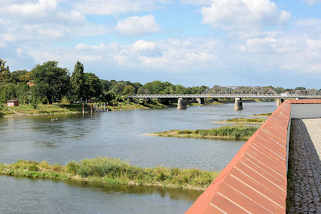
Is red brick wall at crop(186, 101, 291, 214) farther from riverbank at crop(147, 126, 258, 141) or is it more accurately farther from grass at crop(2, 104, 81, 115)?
grass at crop(2, 104, 81, 115)

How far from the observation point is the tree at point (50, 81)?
112 m

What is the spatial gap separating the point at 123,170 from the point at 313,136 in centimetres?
1253

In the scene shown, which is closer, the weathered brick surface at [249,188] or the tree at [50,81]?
the weathered brick surface at [249,188]

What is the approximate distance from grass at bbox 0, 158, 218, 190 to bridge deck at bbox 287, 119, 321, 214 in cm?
670

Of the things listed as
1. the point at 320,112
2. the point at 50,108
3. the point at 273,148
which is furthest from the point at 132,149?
the point at 50,108

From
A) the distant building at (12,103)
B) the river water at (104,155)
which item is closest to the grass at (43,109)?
the distant building at (12,103)

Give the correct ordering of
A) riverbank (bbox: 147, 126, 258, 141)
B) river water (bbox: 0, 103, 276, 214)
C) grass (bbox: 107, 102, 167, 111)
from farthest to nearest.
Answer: grass (bbox: 107, 102, 167, 111) → riverbank (bbox: 147, 126, 258, 141) → river water (bbox: 0, 103, 276, 214)

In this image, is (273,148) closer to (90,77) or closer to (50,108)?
(50,108)

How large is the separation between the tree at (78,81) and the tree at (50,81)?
2011 mm

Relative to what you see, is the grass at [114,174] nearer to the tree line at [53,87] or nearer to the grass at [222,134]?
the grass at [222,134]

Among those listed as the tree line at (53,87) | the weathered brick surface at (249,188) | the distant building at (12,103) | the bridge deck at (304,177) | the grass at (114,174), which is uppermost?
the tree line at (53,87)

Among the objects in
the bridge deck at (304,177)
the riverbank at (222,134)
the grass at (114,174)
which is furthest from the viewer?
the riverbank at (222,134)

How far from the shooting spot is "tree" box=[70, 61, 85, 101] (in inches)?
4700

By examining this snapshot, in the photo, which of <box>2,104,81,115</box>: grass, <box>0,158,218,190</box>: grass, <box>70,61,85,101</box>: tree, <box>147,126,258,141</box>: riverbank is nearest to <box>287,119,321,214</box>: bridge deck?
<box>0,158,218,190</box>: grass
